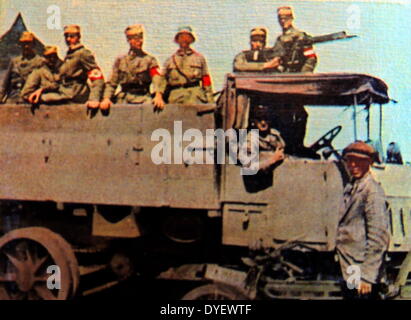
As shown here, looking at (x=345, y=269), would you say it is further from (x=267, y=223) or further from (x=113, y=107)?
(x=113, y=107)

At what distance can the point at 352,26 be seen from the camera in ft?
12.4

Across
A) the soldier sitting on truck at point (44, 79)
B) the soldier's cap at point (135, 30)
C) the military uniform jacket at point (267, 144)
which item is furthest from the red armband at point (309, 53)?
the soldier sitting on truck at point (44, 79)

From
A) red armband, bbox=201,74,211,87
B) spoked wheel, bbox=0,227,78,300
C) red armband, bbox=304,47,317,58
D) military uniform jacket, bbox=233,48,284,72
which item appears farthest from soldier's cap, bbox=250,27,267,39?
spoked wheel, bbox=0,227,78,300

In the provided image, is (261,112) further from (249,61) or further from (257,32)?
(257,32)

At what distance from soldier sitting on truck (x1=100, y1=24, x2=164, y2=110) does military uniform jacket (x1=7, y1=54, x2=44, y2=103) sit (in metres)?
0.60

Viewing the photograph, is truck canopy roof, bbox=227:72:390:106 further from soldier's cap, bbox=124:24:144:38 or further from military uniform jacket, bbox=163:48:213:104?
soldier's cap, bbox=124:24:144:38

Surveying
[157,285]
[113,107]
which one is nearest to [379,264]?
[157,285]

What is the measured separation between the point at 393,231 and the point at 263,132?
112 cm

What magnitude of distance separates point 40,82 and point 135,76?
0.71m

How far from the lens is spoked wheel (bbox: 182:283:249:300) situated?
3398 millimetres

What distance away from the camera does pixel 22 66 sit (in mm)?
3928

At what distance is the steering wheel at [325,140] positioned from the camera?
3574mm

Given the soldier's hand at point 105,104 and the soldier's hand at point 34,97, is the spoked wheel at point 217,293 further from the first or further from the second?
the soldier's hand at point 34,97

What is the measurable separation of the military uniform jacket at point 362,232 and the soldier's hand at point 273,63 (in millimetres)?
1010
